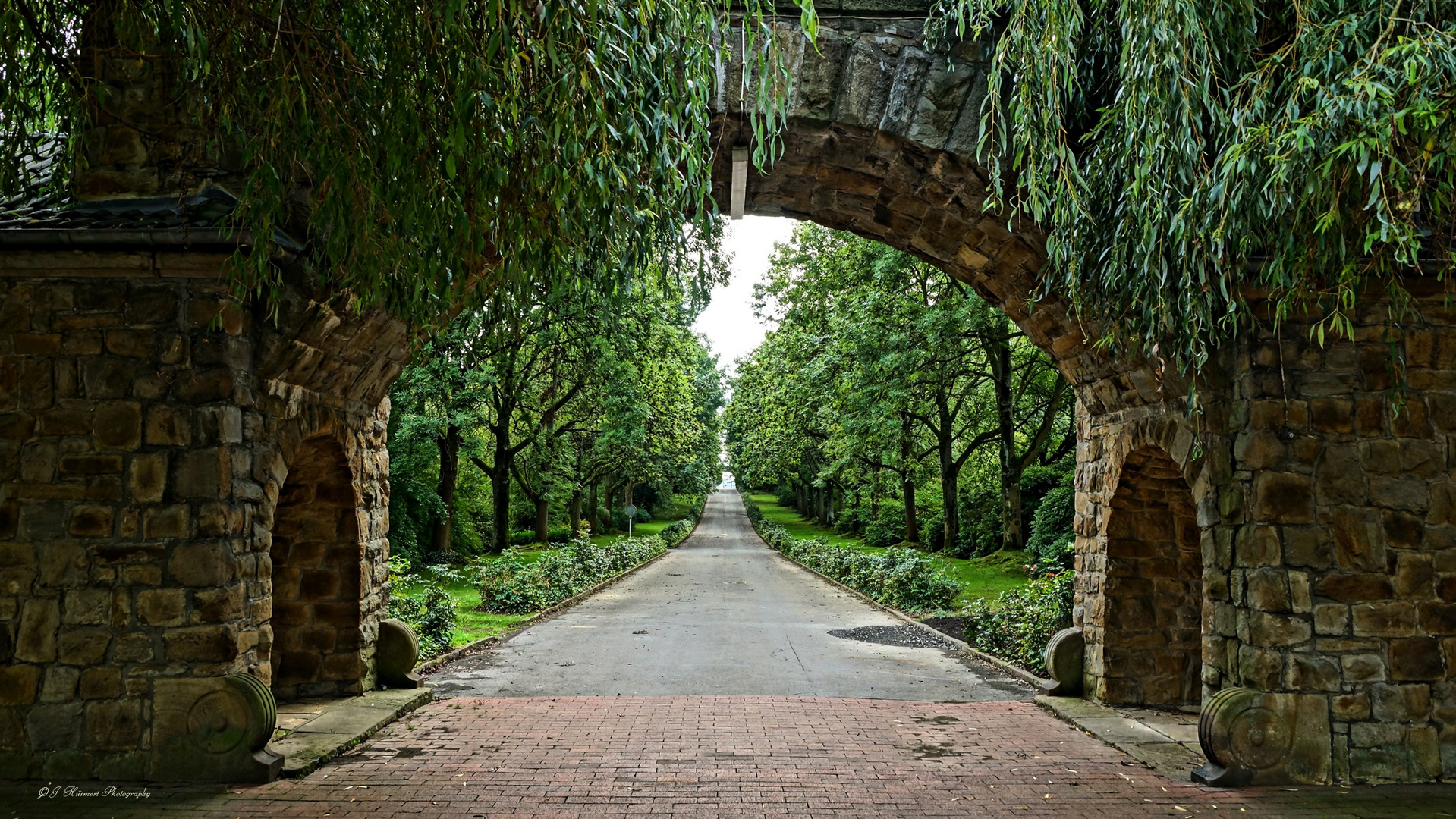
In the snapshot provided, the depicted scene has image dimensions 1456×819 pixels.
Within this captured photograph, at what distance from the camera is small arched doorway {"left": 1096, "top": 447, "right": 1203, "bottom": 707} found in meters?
8.17

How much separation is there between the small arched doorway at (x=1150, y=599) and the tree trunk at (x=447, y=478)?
16435 millimetres

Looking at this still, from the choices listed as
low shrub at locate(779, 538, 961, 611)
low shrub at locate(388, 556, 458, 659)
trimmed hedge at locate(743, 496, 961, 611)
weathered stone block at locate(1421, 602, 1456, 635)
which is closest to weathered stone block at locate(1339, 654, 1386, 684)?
weathered stone block at locate(1421, 602, 1456, 635)

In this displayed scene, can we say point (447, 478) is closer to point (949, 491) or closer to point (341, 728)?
point (949, 491)

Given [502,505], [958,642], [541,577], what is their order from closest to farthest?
[958,642]
[541,577]
[502,505]

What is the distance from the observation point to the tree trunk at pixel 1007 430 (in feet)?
63.5

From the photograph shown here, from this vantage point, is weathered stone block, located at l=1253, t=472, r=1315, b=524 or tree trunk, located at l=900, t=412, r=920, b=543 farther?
tree trunk, located at l=900, t=412, r=920, b=543

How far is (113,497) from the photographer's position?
582 centimetres

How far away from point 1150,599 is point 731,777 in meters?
4.26

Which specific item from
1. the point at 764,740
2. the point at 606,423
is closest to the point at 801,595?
the point at 606,423

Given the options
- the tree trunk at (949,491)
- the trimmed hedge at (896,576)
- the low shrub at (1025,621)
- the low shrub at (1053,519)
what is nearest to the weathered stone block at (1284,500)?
the low shrub at (1025,621)

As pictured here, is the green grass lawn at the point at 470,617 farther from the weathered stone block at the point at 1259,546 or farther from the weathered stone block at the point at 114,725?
the weathered stone block at the point at 1259,546

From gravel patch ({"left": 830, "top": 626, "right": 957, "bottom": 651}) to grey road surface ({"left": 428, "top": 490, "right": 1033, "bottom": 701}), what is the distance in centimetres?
27

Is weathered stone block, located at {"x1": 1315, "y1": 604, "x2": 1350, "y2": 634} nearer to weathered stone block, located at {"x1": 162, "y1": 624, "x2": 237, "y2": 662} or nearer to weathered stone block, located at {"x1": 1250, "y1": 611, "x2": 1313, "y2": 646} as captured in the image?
weathered stone block, located at {"x1": 1250, "y1": 611, "x2": 1313, "y2": 646}

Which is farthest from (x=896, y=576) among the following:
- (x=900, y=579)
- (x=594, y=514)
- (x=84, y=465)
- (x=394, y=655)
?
(x=594, y=514)
